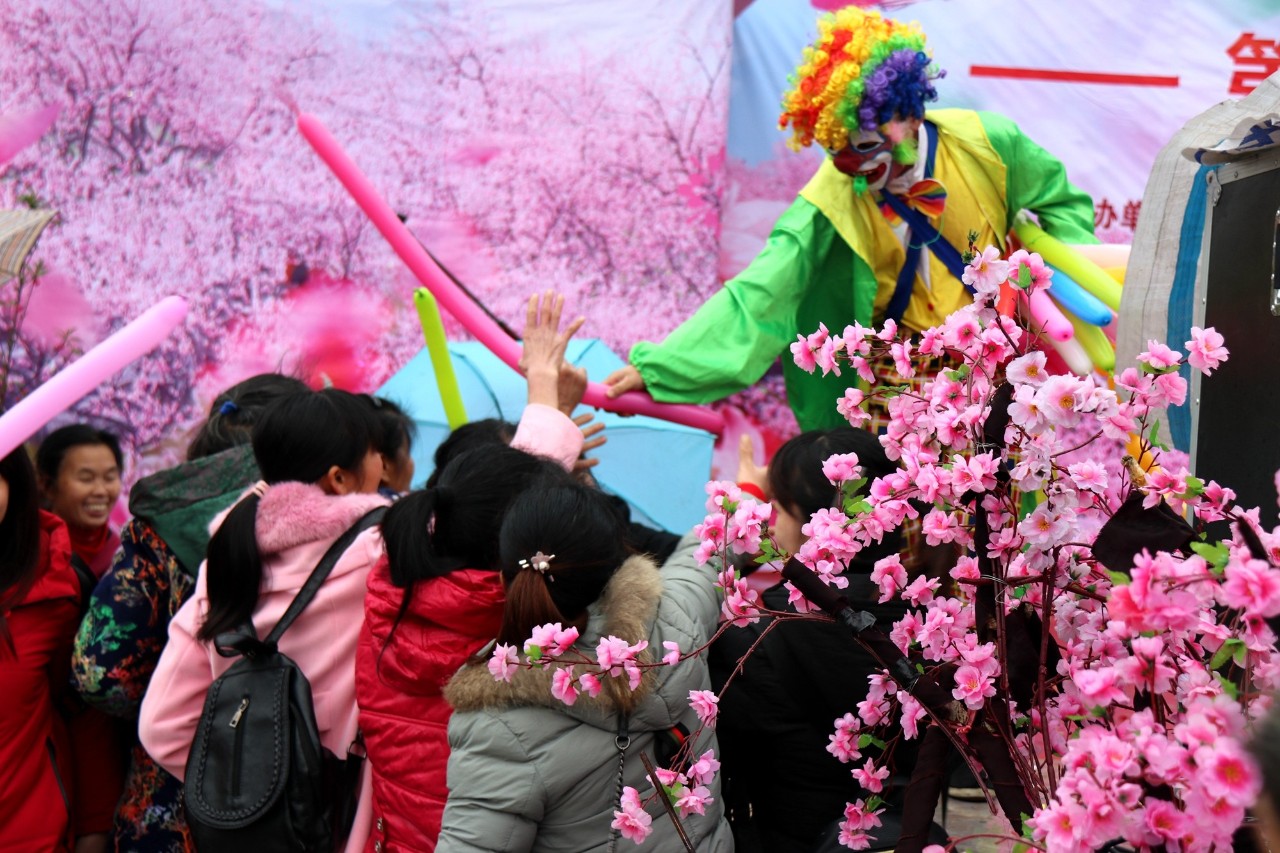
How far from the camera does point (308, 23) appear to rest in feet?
13.3

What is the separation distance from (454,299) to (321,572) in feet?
3.61

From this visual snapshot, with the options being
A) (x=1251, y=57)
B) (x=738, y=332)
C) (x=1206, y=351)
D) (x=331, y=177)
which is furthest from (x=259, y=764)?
(x=1251, y=57)

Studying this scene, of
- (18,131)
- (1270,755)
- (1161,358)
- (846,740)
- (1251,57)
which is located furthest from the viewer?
(18,131)

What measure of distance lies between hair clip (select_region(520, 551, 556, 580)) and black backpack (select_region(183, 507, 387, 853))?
0.58 m

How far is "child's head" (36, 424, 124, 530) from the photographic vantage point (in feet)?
9.54

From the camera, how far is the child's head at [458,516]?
174cm

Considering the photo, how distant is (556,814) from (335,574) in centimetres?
63

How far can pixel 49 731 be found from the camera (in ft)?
7.43

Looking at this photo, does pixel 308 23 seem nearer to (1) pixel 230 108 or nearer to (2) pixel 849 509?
(1) pixel 230 108

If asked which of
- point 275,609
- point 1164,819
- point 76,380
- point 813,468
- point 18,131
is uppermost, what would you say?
point 18,131

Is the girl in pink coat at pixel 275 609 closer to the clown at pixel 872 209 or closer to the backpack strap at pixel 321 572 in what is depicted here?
the backpack strap at pixel 321 572

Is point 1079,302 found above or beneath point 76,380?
beneath

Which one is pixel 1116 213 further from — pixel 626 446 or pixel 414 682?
pixel 414 682

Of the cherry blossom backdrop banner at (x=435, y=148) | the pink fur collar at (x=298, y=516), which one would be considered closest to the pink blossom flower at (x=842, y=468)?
the pink fur collar at (x=298, y=516)
